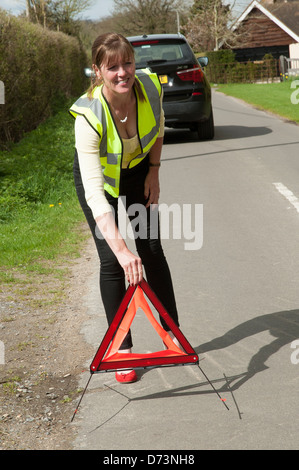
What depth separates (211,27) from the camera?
61.2m

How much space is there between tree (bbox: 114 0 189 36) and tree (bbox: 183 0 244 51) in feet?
14.9

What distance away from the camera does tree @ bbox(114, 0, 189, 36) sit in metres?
71.0

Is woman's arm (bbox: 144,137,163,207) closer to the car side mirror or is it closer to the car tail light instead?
the car tail light

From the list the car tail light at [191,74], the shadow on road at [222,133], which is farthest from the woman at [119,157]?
the shadow on road at [222,133]

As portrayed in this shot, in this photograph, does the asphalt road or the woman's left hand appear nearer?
the asphalt road

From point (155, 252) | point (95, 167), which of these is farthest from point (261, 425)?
point (95, 167)

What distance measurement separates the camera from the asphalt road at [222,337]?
3.21 metres

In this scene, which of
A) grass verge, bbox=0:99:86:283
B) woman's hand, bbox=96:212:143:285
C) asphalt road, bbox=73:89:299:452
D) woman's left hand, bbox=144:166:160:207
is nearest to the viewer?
asphalt road, bbox=73:89:299:452

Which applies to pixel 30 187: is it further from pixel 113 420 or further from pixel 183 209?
pixel 113 420

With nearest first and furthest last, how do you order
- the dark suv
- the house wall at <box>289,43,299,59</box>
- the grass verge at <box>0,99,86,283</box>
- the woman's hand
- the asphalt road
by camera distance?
the asphalt road
the woman's hand
the grass verge at <box>0,99,86,283</box>
the dark suv
the house wall at <box>289,43,299,59</box>

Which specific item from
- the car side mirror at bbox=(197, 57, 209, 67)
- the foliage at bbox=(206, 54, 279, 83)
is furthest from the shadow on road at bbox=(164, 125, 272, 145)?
the foliage at bbox=(206, 54, 279, 83)

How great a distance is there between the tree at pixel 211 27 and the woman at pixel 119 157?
5608cm

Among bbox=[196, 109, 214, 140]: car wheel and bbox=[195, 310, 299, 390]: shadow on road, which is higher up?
bbox=[196, 109, 214, 140]: car wheel

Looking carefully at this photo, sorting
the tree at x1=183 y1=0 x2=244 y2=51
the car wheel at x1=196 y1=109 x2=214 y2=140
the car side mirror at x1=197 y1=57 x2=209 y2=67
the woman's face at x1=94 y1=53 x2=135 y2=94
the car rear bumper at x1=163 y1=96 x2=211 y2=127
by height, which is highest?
the tree at x1=183 y1=0 x2=244 y2=51
